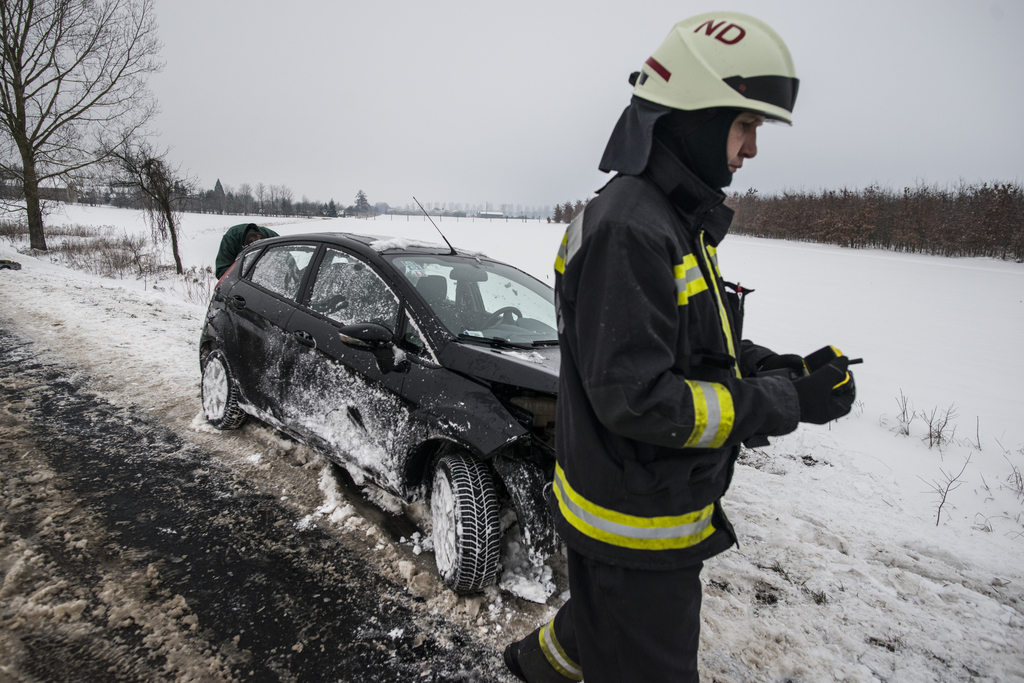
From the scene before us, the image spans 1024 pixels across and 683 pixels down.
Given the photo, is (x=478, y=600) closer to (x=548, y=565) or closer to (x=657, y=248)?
(x=548, y=565)

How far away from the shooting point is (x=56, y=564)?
2.35 m

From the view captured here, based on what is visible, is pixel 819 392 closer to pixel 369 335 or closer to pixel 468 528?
pixel 468 528

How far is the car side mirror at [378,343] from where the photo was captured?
100.0 inches

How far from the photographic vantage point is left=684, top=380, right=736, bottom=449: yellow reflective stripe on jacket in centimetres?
107

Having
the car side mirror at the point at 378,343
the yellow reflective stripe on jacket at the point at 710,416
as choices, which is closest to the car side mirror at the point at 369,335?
the car side mirror at the point at 378,343

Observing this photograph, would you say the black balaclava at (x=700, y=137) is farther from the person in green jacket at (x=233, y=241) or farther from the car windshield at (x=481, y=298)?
the person in green jacket at (x=233, y=241)

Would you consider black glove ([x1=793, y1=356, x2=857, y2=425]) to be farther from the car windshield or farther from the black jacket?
the car windshield

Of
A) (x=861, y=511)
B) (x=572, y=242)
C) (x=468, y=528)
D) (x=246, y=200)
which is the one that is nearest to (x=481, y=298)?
(x=468, y=528)

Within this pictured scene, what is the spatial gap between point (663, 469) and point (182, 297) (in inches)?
492

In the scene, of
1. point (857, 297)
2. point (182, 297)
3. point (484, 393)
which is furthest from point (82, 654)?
point (857, 297)

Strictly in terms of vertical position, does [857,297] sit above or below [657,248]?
below

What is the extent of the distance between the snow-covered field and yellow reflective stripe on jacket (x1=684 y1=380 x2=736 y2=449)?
151cm

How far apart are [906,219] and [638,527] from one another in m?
35.3

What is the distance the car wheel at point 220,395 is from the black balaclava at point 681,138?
11.5 ft
